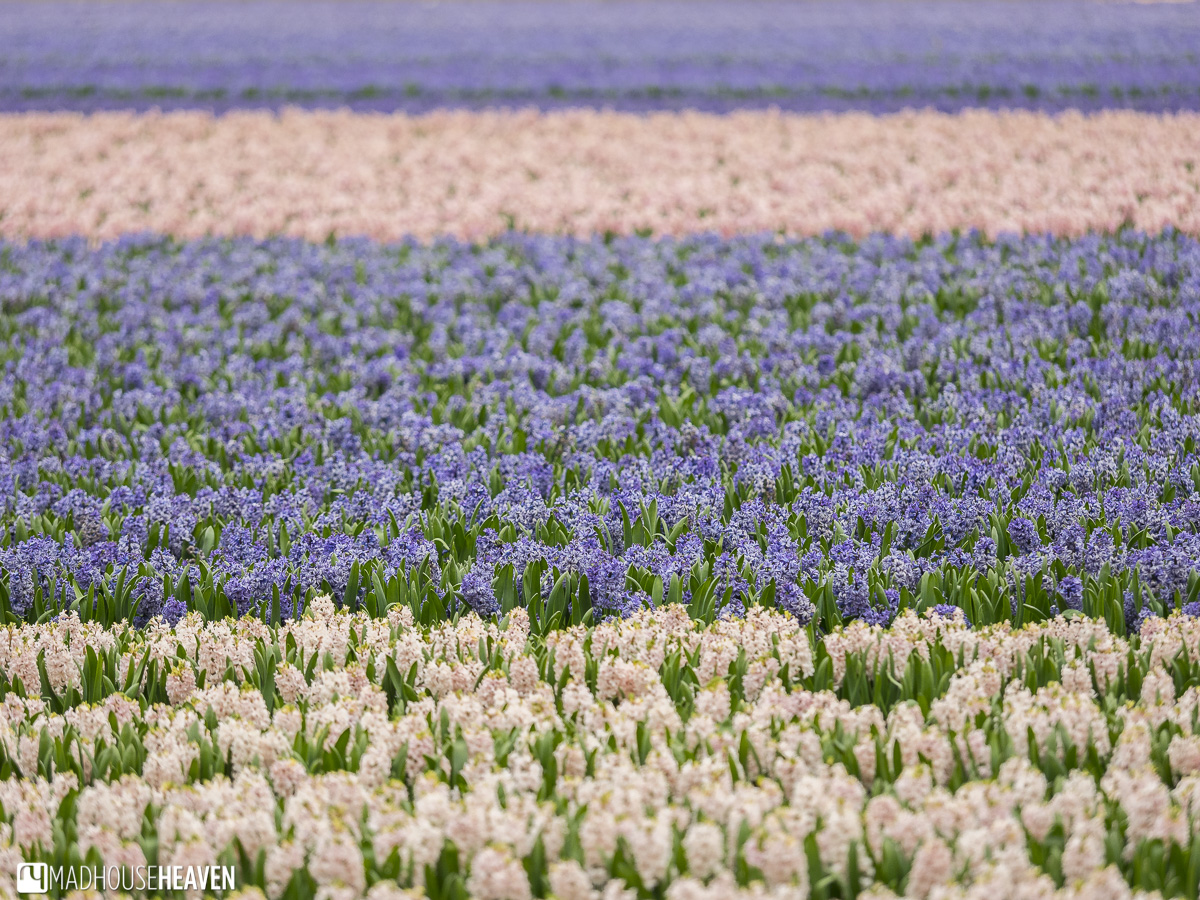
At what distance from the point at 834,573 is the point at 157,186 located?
484 inches

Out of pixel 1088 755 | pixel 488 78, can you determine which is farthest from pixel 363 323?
pixel 488 78

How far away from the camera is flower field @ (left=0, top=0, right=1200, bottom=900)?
2.76 metres

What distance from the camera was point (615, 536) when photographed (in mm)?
4711

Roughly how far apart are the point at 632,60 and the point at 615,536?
61.3ft

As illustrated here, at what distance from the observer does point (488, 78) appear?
20.2 m

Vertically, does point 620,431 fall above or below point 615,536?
above

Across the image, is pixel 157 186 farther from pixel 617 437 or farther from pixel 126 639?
pixel 126 639

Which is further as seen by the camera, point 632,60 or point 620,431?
point 632,60

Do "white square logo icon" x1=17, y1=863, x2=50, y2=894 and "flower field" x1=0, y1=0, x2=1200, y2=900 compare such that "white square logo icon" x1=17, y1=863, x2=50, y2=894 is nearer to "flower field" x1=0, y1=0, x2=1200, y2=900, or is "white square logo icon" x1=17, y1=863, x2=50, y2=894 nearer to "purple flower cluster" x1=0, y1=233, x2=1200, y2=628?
"flower field" x1=0, y1=0, x2=1200, y2=900

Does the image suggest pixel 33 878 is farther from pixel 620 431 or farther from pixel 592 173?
pixel 592 173

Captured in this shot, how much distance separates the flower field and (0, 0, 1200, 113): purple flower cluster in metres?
5.71

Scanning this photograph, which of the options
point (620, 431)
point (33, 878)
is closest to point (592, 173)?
point (620, 431)

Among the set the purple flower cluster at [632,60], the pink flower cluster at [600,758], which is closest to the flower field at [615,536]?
the pink flower cluster at [600,758]

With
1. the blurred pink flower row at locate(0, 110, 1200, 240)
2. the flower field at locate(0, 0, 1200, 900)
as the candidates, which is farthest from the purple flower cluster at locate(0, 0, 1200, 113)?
the flower field at locate(0, 0, 1200, 900)
